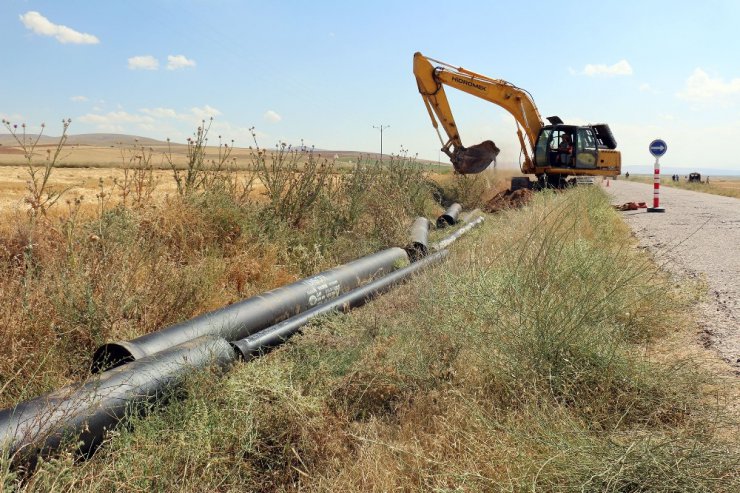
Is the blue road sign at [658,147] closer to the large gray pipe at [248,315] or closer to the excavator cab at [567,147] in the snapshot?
the excavator cab at [567,147]

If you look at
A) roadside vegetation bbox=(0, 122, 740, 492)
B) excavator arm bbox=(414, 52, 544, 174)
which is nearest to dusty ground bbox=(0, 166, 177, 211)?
roadside vegetation bbox=(0, 122, 740, 492)

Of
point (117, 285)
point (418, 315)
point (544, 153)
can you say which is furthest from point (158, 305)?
point (544, 153)

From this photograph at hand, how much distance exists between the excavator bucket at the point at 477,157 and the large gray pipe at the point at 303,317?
35.1ft

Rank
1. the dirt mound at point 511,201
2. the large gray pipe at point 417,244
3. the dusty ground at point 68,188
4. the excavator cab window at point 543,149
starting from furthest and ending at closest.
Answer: the excavator cab window at point 543,149
the dirt mound at point 511,201
the large gray pipe at point 417,244
the dusty ground at point 68,188

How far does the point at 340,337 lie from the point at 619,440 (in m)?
2.19

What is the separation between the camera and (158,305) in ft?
15.2

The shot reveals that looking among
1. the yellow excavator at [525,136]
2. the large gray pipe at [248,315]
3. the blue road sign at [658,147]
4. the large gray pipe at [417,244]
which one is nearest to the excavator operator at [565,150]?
the yellow excavator at [525,136]

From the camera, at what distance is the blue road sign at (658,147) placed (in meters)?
15.3

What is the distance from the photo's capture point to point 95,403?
2820 millimetres

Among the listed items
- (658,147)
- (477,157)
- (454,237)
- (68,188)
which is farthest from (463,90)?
(68,188)

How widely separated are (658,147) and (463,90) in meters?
6.22

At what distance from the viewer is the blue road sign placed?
1534cm

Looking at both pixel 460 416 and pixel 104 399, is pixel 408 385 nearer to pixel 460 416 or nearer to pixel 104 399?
pixel 460 416

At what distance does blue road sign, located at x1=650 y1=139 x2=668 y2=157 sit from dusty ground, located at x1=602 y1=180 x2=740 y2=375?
1878mm
